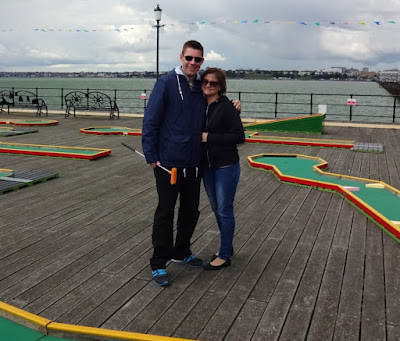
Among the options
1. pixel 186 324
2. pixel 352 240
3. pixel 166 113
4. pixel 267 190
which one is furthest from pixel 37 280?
pixel 267 190

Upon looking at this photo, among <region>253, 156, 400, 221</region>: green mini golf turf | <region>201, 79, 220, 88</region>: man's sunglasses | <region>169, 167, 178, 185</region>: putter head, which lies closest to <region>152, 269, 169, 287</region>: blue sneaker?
<region>169, 167, 178, 185</region>: putter head

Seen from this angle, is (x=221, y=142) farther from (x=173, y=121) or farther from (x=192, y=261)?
(x=192, y=261)

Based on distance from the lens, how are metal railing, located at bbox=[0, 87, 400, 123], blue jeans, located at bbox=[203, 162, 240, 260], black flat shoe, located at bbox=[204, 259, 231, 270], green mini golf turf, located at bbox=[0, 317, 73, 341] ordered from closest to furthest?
green mini golf turf, located at bbox=[0, 317, 73, 341] → blue jeans, located at bbox=[203, 162, 240, 260] → black flat shoe, located at bbox=[204, 259, 231, 270] → metal railing, located at bbox=[0, 87, 400, 123]

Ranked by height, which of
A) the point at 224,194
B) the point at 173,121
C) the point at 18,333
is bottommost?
the point at 18,333

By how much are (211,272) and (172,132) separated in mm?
1144

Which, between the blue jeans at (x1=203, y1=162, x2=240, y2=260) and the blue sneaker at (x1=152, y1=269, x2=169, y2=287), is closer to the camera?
the blue sneaker at (x1=152, y1=269, x2=169, y2=287)

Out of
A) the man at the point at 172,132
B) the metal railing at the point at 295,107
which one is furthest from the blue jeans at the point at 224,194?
the metal railing at the point at 295,107

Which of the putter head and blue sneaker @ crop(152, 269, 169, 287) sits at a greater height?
the putter head

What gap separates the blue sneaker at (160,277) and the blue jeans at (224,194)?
0.50 meters

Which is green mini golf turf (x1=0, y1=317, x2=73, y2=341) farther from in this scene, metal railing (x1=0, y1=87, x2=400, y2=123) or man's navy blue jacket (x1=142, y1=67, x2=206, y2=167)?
metal railing (x1=0, y1=87, x2=400, y2=123)

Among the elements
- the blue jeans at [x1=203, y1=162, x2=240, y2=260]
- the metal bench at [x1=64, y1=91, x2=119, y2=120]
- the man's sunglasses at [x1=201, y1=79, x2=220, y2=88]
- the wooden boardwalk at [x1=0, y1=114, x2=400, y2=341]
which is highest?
the man's sunglasses at [x1=201, y1=79, x2=220, y2=88]

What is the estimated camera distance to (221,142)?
3.12 meters

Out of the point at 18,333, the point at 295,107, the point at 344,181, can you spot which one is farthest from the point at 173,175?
the point at 295,107

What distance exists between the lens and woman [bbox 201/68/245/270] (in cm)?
311
